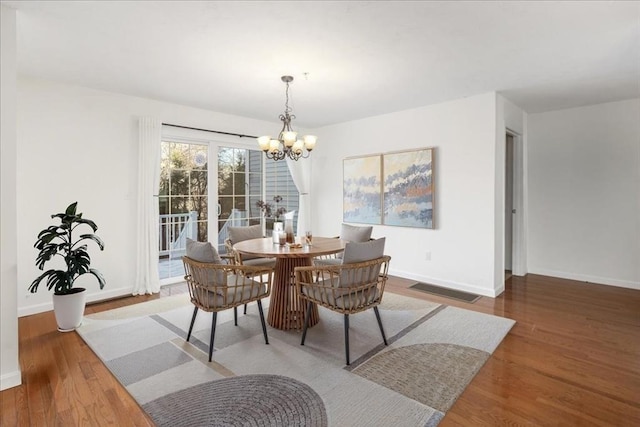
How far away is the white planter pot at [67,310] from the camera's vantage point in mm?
3027

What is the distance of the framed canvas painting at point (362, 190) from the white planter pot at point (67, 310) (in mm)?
3826

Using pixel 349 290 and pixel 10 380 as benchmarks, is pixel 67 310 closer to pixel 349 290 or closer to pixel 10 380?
pixel 10 380

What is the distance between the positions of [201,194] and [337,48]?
3.03m

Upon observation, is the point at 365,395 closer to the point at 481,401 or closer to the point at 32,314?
the point at 481,401

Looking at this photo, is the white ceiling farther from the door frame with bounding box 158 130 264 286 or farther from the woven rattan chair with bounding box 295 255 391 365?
the woven rattan chair with bounding box 295 255 391 365

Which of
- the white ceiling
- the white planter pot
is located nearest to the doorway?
the white ceiling

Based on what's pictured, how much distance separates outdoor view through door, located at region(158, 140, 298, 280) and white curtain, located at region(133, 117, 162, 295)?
270mm

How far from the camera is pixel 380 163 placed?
5.11 metres

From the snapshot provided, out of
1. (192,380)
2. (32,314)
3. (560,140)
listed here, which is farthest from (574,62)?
(32,314)

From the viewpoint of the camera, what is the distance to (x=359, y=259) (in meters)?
2.49

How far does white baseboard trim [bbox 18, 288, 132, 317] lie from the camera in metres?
3.46

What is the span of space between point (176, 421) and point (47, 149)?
10.8 feet

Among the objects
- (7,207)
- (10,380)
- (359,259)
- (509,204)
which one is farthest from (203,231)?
(509,204)

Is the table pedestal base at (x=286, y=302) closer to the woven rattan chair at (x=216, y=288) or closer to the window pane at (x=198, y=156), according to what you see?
the woven rattan chair at (x=216, y=288)
